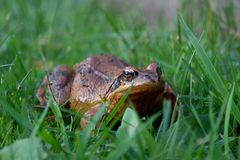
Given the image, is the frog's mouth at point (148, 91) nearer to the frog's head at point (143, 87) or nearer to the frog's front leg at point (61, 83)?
the frog's head at point (143, 87)

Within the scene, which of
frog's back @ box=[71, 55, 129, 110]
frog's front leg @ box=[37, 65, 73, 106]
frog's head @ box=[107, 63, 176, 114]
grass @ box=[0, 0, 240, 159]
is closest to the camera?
grass @ box=[0, 0, 240, 159]

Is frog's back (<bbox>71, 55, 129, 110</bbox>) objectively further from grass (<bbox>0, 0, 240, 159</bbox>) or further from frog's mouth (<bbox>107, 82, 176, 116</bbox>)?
grass (<bbox>0, 0, 240, 159</bbox>)

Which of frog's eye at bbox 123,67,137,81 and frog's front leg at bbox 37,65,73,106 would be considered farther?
frog's front leg at bbox 37,65,73,106

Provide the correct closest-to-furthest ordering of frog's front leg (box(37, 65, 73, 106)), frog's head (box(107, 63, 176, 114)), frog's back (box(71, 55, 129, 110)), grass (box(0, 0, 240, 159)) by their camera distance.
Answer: grass (box(0, 0, 240, 159))
frog's head (box(107, 63, 176, 114))
frog's back (box(71, 55, 129, 110))
frog's front leg (box(37, 65, 73, 106))

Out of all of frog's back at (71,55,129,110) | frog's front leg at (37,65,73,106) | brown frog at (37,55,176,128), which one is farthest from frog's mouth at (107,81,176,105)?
frog's front leg at (37,65,73,106)

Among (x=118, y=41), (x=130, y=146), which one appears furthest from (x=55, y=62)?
(x=130, y=146)

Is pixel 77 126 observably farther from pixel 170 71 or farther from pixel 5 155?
pixel 170 71

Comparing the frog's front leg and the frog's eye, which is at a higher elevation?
the frog's eye

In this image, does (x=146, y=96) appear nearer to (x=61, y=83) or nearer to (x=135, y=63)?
(x=61, y=83)
